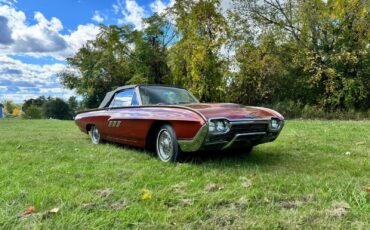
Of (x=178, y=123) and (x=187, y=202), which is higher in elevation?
(x=178, y=123)

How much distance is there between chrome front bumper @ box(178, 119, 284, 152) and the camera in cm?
453

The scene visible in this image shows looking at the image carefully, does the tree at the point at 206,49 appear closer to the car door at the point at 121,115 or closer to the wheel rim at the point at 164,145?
the car door at the point at 121,115

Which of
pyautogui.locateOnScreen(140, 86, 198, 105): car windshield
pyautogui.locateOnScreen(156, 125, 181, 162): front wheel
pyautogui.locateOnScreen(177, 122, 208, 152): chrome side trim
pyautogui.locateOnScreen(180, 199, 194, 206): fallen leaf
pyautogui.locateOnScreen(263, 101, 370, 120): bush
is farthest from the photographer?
pyautogui.locateOnScreen(263, 101, 370, 120): bush

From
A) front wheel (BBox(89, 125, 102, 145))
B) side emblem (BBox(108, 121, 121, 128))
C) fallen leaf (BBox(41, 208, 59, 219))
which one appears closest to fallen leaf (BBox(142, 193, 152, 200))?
fallen leaf (BBox(41, 208, 59, 219))

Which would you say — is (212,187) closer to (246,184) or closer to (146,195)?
(246,184)

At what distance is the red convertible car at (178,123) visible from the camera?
4.55m

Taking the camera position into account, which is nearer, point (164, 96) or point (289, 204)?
point (289, 204)

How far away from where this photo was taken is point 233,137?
461 cm

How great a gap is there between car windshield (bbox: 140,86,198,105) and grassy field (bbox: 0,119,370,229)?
922 millimetres

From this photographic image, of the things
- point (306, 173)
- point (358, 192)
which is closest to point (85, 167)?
point (306, 173)

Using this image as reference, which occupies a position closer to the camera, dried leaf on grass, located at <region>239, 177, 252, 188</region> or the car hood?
dried leaf on grass, located at <region>239, 177, 252, 188</region>

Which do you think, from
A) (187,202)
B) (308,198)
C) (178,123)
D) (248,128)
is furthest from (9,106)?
(308,198)

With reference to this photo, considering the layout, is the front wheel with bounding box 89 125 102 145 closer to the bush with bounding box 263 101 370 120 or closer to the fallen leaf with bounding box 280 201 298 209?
the fallen leaf with bounding box 280 201 298 209

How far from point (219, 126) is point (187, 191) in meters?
1.25
